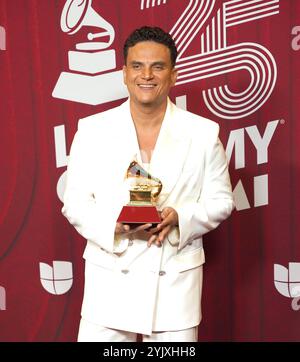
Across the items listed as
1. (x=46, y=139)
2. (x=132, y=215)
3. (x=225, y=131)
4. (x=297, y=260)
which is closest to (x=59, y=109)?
(x=46, y=139)

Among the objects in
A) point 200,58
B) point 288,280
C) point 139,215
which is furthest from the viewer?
point 288,280

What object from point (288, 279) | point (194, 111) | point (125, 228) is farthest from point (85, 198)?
point (288, 279)

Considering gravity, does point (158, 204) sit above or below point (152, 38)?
below

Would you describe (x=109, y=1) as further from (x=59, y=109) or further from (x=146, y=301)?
(x=146, y=301)

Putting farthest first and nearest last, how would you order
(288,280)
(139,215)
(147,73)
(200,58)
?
(288,280) → (200,58) → (147,73) → (139,215)

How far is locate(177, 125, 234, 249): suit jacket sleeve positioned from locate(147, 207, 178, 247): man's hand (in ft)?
0.22

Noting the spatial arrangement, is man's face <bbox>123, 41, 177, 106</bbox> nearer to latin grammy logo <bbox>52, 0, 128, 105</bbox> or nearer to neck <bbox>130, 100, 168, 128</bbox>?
neck <bbox>130, 100, 168, 128</bbox>

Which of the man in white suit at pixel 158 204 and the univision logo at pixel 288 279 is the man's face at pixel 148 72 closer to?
the man in white suit at pixel 158 204

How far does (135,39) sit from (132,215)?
61 cm

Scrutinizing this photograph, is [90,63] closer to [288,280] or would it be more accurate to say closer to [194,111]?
[194,111]

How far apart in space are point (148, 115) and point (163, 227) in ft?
1.32

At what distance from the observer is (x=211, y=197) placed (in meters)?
2.29

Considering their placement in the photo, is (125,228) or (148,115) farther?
(148,115)

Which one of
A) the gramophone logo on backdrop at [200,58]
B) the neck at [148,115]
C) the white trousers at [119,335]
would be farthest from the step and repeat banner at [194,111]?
the white trousers at [119,335]
